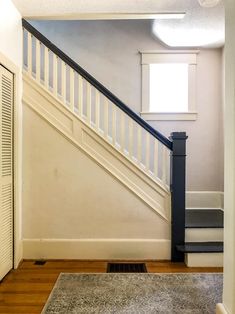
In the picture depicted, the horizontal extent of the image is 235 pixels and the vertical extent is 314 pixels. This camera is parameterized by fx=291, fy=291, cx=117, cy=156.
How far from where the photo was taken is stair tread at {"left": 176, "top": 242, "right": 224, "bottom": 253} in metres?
3.14

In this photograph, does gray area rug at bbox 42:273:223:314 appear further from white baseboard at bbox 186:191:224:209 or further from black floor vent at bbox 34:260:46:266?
white baseboard at bbox 186:191:224:209

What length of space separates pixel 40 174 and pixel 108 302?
1624 millimetres

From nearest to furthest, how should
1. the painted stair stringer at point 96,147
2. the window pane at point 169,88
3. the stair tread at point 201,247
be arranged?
the stair tread at point 201,247
the painted stair stringer at point 96,147
the window pane at point 169,88

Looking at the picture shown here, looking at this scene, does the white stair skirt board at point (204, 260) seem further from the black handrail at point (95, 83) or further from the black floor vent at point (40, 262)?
the black floor vent at point (40, 262)

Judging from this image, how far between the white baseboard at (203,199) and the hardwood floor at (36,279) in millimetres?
1459

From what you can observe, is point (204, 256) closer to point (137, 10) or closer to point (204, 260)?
point (204, 260)

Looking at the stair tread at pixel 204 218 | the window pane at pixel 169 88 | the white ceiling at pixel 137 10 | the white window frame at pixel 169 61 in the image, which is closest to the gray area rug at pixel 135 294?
the stair tread at pixel 204 218

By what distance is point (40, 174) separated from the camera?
3.38 metres

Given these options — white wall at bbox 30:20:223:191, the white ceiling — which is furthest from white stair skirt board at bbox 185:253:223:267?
the white ceiling

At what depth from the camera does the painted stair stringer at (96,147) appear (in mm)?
3361

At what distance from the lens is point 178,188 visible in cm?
335

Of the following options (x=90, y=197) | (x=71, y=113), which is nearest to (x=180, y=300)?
(x=90, y=197)

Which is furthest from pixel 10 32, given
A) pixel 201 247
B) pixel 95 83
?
pixel 201 247

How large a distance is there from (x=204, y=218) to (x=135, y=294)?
165 cm
